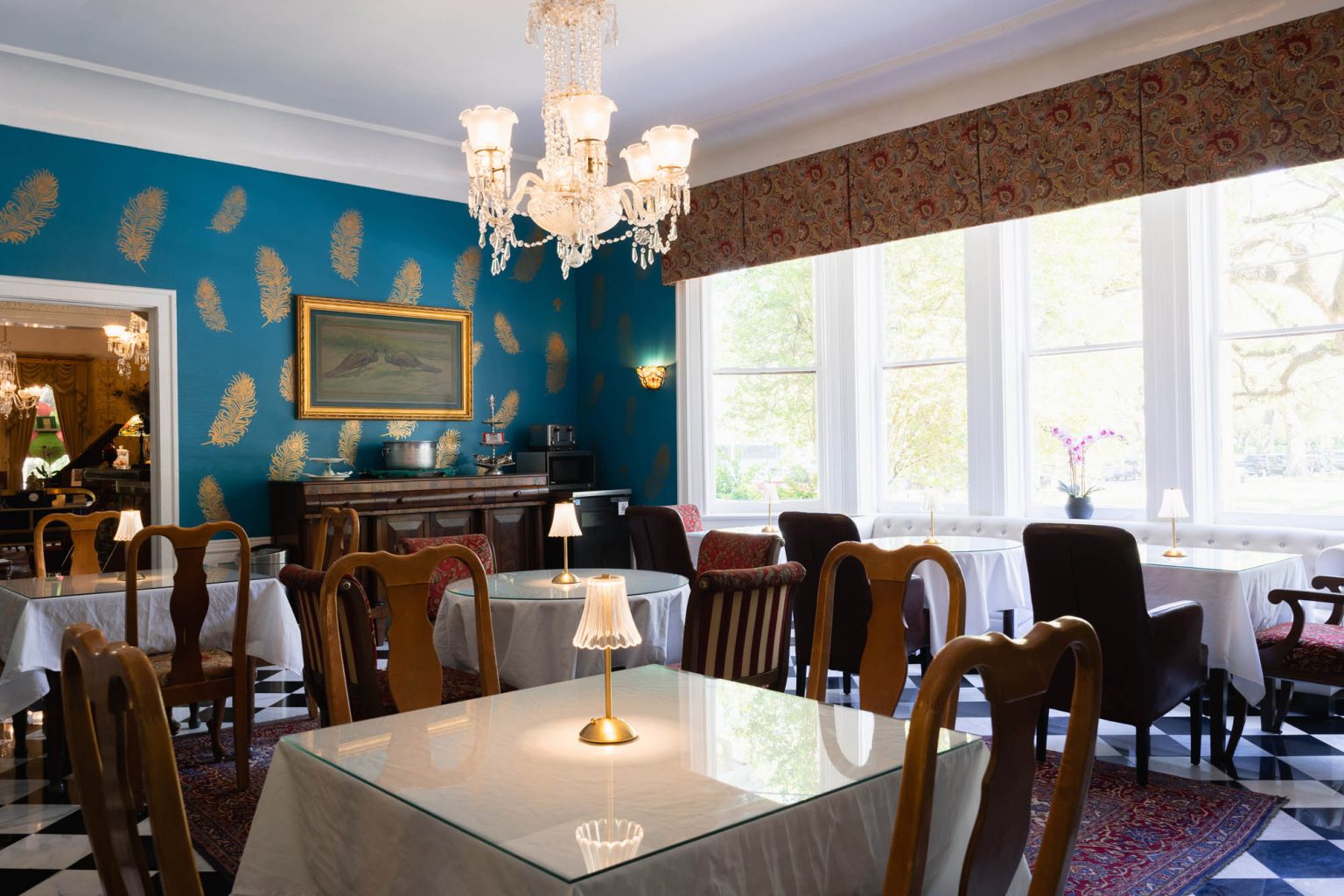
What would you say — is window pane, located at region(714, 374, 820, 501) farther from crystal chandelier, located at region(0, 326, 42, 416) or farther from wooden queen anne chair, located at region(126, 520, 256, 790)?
crystal chandelier, located at region(0, 326, 42, 416)

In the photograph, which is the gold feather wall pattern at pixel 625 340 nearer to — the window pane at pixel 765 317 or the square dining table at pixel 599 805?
the window pane at pixel 765 317

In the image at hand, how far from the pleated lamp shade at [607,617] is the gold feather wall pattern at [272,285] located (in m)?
5.81

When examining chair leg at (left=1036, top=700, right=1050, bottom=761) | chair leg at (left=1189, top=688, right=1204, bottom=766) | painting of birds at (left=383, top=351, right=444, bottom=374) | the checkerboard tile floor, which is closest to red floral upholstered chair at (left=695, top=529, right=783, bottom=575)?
the checkerboard tile floor

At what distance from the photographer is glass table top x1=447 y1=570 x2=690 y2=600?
157 inches

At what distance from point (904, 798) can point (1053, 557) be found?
2.84 metres

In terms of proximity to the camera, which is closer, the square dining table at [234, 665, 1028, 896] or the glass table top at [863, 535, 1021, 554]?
the square dining table at [234, 665, 1028, 896]

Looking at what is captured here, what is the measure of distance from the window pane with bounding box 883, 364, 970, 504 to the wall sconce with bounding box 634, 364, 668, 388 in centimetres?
180

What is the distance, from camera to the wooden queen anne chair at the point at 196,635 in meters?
3.64

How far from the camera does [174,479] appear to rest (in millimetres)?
6406

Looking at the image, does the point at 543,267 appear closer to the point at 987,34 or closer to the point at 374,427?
the point at 374,427

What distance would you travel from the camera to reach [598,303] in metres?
8.48

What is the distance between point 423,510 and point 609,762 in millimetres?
5464

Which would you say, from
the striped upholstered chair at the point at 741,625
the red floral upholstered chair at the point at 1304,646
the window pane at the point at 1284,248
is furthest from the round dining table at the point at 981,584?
the window pane at the point at 1284,248

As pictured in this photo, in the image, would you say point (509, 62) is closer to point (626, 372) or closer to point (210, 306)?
point (210, 306)
